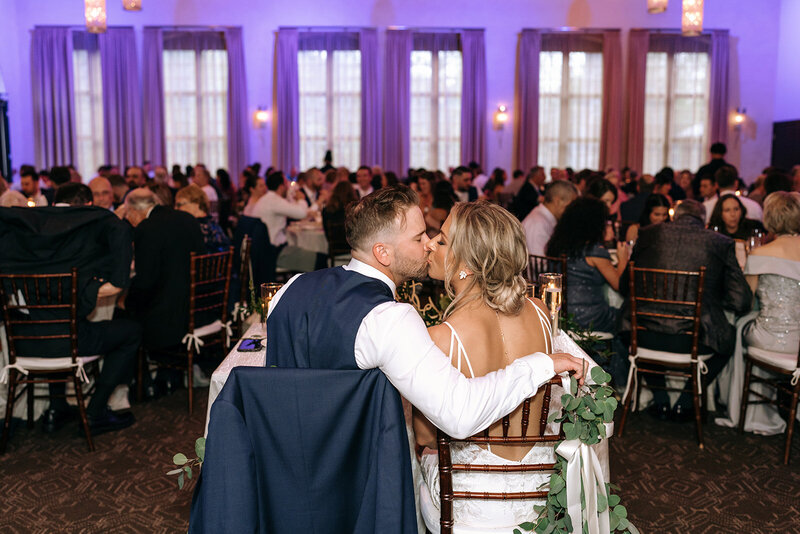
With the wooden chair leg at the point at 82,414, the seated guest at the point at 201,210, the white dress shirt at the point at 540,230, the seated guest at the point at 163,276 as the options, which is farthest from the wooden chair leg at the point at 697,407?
the seated guest at the point at 201,210

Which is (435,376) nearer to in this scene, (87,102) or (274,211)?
(274,211)

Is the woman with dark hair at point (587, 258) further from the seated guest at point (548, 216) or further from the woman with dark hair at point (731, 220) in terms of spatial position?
the woman with dark hair at point (731, 220)

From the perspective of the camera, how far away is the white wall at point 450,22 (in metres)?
13.9

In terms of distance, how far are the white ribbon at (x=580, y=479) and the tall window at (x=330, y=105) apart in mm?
13056

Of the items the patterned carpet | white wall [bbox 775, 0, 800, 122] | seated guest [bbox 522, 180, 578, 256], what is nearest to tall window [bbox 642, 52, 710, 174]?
white wall [bbox 775, 0, 800, 122]

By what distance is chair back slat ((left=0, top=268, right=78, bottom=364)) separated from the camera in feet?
11.9

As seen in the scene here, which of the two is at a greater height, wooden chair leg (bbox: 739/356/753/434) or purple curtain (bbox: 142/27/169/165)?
purple curtain (bbox: 142/27/169/165)

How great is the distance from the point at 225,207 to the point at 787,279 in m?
7.18

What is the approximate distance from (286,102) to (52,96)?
170 inches

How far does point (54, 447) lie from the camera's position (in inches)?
153

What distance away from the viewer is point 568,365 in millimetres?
1737

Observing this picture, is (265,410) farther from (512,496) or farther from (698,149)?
(698,149)

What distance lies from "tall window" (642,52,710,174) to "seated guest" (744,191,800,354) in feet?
37.1

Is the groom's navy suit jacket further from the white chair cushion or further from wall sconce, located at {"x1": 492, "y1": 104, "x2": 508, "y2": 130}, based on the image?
wall sconce, located at {"x1": 492, "y1": 104, "x2": 508, "y2": 130}
